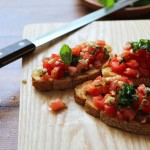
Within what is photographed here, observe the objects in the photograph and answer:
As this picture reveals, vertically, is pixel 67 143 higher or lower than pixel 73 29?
lower

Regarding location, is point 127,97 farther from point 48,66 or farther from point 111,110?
point 48,66

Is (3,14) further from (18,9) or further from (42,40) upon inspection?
(42,40)

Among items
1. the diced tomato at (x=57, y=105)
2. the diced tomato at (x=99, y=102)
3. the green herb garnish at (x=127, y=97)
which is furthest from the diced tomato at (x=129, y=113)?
the diced tomato at (x=57, y=105)

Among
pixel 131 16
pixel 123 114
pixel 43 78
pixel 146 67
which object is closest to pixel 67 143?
pixel 123 114

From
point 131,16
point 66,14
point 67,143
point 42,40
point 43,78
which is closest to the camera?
point 67,143

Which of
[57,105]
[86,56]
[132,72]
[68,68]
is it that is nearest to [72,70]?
[68,68]

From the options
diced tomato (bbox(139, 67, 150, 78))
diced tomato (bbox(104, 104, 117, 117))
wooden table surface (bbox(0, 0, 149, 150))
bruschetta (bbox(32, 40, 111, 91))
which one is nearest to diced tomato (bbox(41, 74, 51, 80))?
bruschetta (bbox(32, 40, 111, 91))

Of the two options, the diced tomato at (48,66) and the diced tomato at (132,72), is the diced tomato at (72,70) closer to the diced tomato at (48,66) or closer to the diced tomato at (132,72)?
the diced tomato at (48,66)
